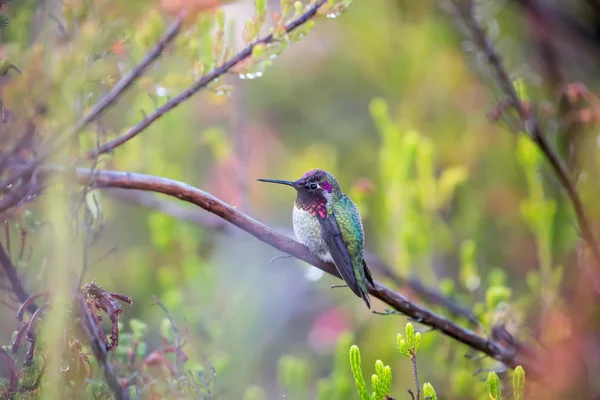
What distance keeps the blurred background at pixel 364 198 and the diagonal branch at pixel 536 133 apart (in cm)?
8

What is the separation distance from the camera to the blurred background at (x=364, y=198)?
3.26 metres

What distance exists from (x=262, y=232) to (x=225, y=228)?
2.27 m

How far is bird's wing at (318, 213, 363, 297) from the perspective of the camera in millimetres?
2355

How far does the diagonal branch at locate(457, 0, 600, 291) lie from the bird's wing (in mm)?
958

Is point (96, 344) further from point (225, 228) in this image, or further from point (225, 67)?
point (225, 228)

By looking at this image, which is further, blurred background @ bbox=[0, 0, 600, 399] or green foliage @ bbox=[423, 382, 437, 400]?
blurred background @ bbox=[0, 0, 600, 399]

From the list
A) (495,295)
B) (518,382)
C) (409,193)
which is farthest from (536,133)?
(518,382)

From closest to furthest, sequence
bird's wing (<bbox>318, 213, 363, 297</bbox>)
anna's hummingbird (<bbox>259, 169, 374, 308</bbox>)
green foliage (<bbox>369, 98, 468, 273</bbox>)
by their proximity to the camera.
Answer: bird's wing (<bbox>318, 213, 363, 297</bbox>) → anna's hummingbird (<bbox>259, 169, 374, 308</bbox>) → green foliage (<bbox>369, 98, 468, 273</bbox>)

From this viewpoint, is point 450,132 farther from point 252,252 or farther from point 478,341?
point 478,341

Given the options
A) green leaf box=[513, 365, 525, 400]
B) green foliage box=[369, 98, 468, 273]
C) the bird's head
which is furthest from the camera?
green foliage box=[369, 98, 468, 273]

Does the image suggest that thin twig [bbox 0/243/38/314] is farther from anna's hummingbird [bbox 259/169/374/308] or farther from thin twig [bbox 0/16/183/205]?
anna's hummingbird [bbox 259/169/374/308]

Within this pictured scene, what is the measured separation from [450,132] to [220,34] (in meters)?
3.54

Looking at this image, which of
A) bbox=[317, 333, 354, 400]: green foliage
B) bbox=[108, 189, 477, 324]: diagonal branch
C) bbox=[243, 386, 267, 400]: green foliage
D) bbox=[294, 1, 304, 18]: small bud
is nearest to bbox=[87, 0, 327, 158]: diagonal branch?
bbox=[294, 1, 304, 18]: small bud

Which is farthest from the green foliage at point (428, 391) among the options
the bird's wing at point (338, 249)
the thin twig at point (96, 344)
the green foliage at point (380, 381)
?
the thin twig at point (96, 344)
